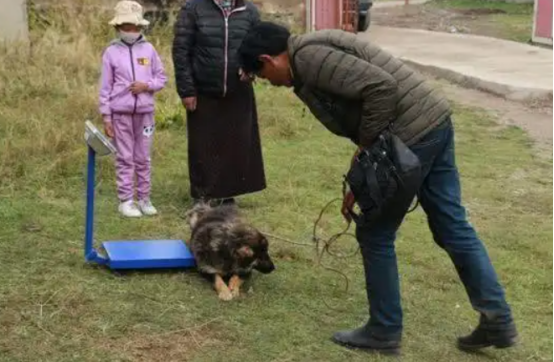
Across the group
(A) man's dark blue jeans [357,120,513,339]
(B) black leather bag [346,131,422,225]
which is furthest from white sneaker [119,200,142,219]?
(B) black leather bag [346,131,422,225]

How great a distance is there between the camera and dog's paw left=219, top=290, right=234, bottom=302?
174 inches

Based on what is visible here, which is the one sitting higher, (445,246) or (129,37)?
(129,37)

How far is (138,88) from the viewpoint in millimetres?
5551

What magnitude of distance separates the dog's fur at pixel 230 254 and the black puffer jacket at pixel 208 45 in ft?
4.13

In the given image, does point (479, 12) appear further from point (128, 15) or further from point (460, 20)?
point (128, 15)

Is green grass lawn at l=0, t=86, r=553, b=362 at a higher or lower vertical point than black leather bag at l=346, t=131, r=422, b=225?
lower

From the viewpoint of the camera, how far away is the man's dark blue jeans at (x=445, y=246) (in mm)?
3730

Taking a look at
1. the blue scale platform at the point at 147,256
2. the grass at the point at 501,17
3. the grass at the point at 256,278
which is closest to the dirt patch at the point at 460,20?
the grass at the point at 501,17

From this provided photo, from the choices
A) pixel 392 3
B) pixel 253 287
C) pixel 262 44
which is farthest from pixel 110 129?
pixel 392 3

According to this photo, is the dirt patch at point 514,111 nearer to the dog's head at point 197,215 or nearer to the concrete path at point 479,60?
the concrete path at point 479,60

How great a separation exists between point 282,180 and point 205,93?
1.50 metres

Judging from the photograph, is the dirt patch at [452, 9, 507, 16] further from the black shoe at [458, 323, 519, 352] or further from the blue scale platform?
the black shoe at [458, 323, 519, 352]

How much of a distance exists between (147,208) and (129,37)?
1.21 m

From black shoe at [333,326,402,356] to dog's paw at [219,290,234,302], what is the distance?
71 cm
